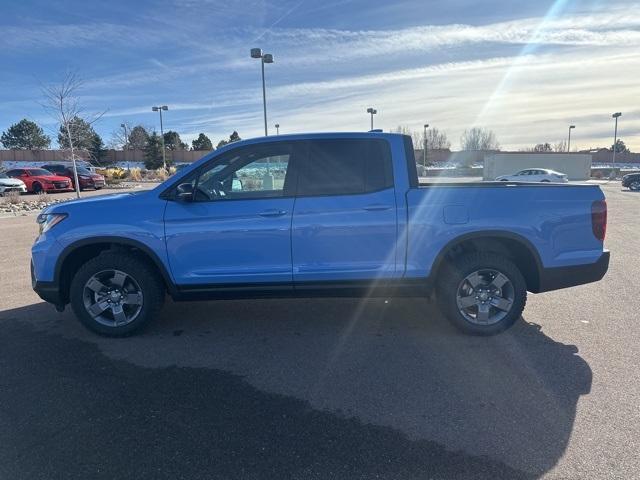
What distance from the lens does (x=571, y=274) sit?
4.34m

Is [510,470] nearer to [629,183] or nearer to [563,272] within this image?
[563,272]

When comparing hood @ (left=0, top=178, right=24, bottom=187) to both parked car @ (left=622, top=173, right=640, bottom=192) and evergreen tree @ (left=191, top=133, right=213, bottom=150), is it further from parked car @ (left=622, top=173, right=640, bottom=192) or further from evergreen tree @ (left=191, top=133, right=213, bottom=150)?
evergreen tree @ (left=191, top=133, right=213, bottom=150)

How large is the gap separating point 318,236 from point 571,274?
8.08 feet

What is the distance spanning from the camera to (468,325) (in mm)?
4340

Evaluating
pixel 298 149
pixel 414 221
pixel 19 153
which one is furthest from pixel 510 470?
pixel 19 153

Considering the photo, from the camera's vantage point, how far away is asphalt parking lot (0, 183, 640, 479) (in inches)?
103

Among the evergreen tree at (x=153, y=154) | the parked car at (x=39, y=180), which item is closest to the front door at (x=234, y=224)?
the parked car at (x=39, y=180)

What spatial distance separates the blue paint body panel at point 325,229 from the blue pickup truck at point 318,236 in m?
0.01

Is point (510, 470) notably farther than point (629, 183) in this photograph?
No

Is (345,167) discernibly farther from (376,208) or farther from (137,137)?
(137,137)

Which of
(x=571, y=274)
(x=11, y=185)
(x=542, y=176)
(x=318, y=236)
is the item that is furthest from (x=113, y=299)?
(x=542, y=176)

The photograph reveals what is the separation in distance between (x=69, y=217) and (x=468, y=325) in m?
3.92

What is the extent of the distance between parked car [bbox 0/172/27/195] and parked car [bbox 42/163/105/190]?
10.2ft

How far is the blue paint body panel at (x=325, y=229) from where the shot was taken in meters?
4.14
